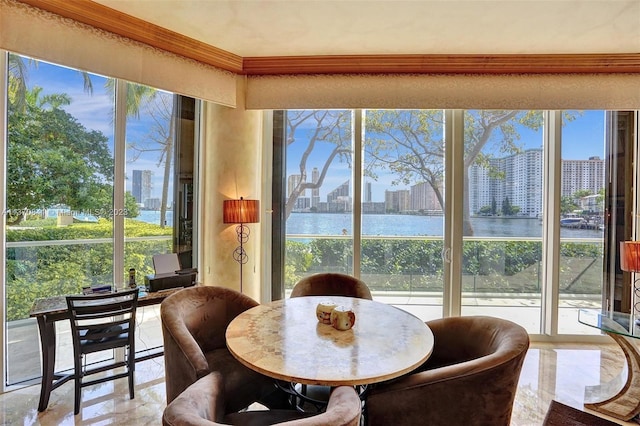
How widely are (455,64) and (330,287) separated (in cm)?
246

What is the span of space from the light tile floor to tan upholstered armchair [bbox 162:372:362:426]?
1.08m

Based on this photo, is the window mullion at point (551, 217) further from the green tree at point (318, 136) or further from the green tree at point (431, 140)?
the green tree at point (318, 136)

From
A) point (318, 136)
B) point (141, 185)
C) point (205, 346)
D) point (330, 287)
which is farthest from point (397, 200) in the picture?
point (141, 185)

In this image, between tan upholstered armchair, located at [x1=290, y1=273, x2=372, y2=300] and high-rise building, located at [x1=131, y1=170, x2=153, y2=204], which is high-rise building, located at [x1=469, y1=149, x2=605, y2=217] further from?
high-rise building, located at [x1=131, y1=170, x2=153, y2=204]

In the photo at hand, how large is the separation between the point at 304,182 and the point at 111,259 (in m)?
2.01

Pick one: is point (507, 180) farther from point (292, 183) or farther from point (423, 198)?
point (292, 183)

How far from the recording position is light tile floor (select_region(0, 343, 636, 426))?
6.86 ft

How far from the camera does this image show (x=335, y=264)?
3564mm

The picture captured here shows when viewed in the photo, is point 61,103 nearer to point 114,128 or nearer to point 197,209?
point 114,128

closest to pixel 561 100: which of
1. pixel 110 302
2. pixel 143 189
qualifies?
pixel 143 189

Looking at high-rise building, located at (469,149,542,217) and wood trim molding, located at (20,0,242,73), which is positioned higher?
wood trim molding, located at (20,0,242,73)

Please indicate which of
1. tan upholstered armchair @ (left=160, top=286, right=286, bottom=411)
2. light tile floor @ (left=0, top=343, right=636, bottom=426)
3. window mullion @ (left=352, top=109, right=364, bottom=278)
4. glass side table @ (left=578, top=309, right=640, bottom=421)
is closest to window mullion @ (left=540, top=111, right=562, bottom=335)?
light tile floor @ (left=0, top=343, right=636, bottom=426)

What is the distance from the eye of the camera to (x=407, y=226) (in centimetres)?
351

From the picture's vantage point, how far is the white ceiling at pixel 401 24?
7.42ft
